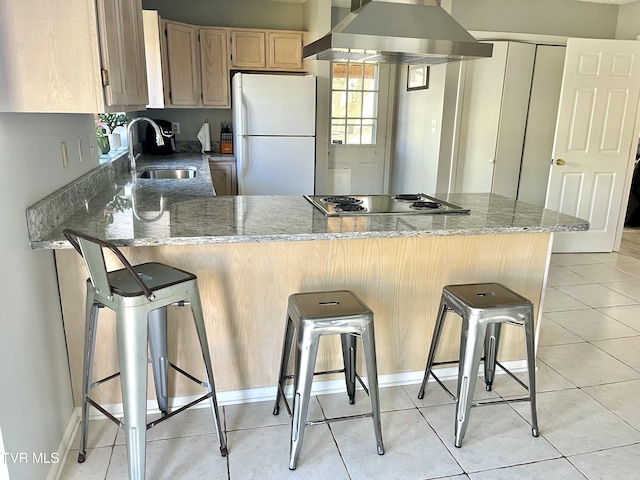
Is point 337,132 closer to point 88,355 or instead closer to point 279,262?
point 279,262

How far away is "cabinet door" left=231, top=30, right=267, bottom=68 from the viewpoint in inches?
182

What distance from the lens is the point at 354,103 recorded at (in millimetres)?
5352

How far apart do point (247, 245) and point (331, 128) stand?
11.8 ft

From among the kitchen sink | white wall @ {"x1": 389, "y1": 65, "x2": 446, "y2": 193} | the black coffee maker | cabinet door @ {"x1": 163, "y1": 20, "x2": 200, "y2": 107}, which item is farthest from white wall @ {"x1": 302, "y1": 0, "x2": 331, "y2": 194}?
the black coffee maker

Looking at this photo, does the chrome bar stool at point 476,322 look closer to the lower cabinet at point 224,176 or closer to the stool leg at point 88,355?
the stool leg at point 88,355

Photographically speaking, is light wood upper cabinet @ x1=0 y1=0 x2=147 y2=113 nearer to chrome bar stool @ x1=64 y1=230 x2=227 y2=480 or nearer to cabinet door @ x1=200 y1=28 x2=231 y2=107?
chrome bar stool @ x1=64 y1=230 x2=227 y2=480

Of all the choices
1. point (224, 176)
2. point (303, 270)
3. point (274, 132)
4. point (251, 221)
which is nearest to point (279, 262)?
point (303, 270)

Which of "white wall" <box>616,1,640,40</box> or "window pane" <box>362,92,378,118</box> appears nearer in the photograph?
"white wall" <box>616,1,640,40</box>

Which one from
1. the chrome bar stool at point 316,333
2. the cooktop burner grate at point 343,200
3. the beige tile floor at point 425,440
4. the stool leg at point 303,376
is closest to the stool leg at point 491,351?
the beige tile floor at point 425,440

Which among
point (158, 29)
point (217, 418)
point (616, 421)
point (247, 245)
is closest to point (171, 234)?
point (247, 245)

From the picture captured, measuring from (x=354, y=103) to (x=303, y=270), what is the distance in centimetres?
368

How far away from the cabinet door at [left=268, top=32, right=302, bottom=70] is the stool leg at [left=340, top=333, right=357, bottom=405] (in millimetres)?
3442

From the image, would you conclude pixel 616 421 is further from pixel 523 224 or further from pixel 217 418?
pixel 217 418

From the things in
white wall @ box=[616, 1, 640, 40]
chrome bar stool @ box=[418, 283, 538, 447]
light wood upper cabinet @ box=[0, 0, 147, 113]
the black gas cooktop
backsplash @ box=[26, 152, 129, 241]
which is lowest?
chrome bar stool @ box=[418, 283, 538, 447]
